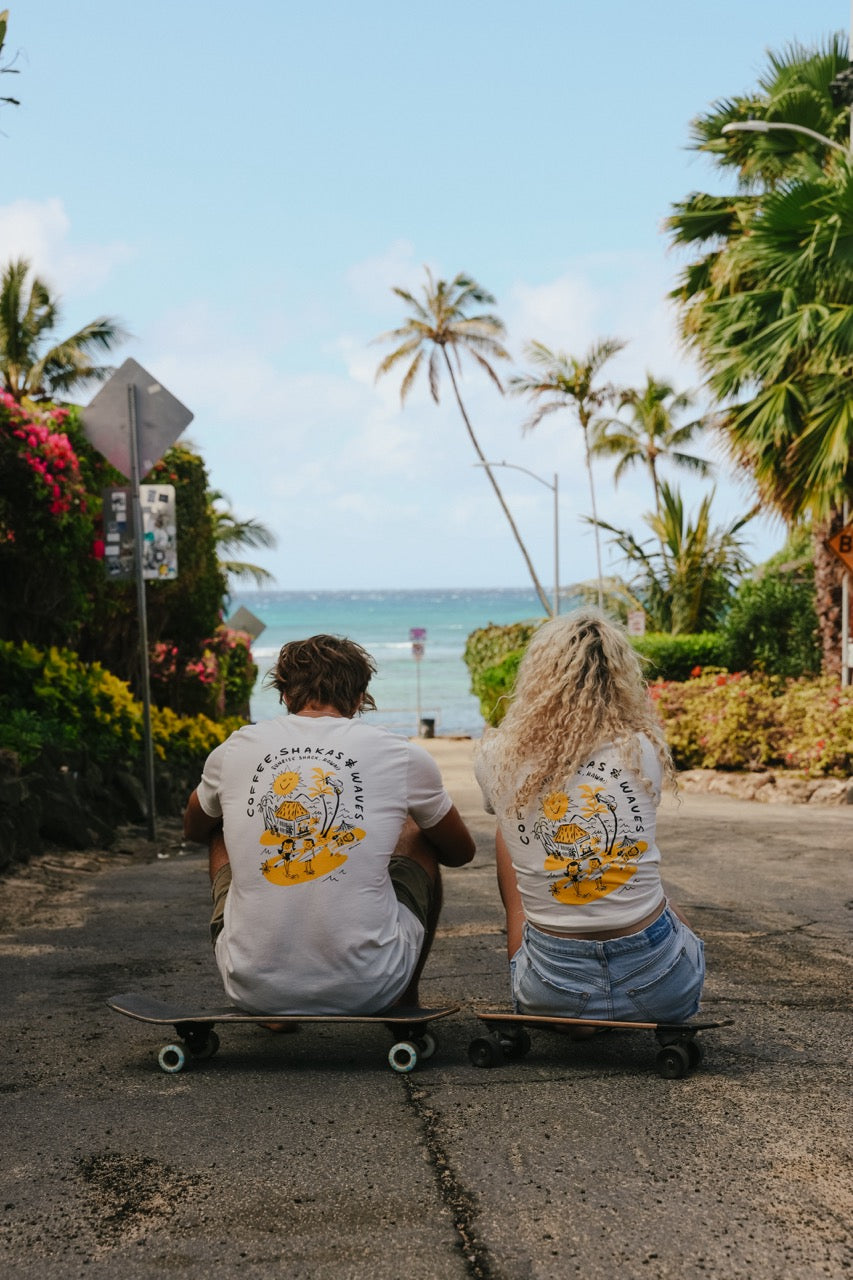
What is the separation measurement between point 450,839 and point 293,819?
0.57 metres

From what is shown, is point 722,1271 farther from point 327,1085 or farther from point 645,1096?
point 327,1085

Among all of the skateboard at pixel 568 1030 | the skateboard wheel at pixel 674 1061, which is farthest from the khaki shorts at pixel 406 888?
the skateboard wheel at pixel 674 1061

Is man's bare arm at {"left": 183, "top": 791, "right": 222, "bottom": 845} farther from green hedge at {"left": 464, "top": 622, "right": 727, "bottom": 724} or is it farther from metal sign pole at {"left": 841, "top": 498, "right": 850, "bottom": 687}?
metal sign pole at {"left": 841, "top": 498, "right": 850, "bottom": 687}

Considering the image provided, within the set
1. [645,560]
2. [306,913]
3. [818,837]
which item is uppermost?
[645,560]

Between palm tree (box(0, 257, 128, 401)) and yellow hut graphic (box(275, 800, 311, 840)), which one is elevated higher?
palm tree (box(0, 257, 128, 401))

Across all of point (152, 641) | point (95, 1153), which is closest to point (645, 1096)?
point (95, 1153)

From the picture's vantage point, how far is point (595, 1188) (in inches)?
116

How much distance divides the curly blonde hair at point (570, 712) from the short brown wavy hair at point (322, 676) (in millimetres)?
465

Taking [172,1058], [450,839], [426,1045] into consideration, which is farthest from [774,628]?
[172,1058]

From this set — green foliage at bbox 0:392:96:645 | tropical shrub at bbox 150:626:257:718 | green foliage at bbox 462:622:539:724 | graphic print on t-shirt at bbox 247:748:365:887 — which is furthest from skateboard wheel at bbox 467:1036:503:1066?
green foliage at bbox 462:622:539:724

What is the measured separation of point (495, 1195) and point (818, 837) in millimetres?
7914

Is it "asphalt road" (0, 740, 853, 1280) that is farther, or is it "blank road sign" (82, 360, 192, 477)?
"blank road sign" (82, 360, 192, 477)

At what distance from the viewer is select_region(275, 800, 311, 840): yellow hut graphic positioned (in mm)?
3828

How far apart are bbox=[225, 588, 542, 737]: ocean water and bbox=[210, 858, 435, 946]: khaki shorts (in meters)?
0.66
